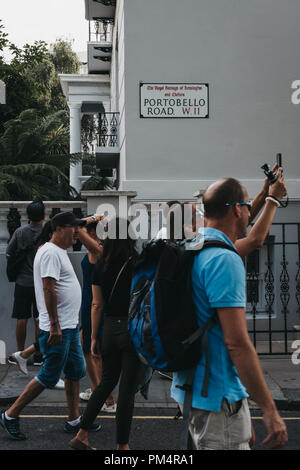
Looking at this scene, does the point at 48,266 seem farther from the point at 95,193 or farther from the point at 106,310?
the point at 95,193

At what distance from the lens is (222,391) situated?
109 inches

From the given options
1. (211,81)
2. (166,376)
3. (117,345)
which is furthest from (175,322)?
(211,81)

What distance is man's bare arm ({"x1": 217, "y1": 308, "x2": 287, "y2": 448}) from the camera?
104 inches

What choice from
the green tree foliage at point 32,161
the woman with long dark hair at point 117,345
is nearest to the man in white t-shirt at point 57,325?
the woman with long dark hair at point 117,345

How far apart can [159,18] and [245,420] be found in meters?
9.89

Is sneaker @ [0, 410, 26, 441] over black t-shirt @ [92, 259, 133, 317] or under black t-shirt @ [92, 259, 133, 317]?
under

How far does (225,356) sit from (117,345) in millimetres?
2101

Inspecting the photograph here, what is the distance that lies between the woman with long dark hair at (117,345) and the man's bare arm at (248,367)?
6.64ft

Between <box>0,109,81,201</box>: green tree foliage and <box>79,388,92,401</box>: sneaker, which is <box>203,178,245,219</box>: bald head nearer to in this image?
<box>79,388,92,401</box>: sneaker

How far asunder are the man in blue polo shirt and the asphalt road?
2381 millimetres

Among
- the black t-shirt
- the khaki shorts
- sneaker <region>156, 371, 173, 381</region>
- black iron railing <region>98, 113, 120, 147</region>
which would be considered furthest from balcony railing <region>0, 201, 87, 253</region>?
the khaki shorts

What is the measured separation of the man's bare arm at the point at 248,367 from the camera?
2.65 metres

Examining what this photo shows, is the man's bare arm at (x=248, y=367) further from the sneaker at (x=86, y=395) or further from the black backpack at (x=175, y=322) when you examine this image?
the sneaker at (x=86, y=395)
